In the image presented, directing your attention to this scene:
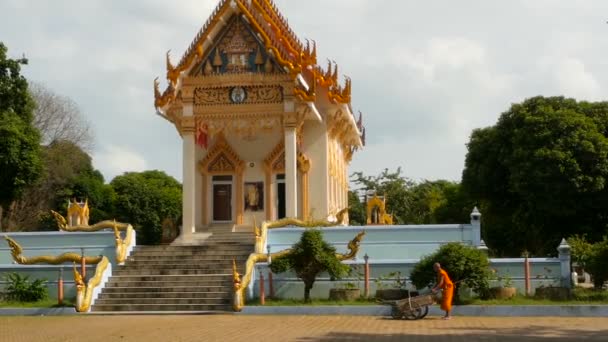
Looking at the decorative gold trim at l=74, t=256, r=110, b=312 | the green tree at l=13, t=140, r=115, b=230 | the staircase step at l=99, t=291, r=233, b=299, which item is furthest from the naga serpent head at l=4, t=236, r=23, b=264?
the green tree at l=13, t=140, r=115, b=230

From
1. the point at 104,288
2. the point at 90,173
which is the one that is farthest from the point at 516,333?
the point at 90,173

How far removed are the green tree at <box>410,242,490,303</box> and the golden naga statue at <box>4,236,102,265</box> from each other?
23.0 feet

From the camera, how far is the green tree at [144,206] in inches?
1634

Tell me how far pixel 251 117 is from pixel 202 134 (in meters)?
1.98

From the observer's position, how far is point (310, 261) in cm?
1541

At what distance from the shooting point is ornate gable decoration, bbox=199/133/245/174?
78.0 ft

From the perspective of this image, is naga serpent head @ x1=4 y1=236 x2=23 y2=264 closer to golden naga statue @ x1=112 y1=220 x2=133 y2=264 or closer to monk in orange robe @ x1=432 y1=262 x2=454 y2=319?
golden naga statue @ x1=112 y1=220 x2=133 y2=264

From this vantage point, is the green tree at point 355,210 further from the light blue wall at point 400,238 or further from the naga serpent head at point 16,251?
the naga serpent head at point 16,251

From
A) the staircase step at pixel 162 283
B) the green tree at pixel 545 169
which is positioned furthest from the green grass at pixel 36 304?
the green tree at pixel 545 169

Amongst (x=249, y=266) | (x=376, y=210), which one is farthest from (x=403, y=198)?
(x=249, y=266)

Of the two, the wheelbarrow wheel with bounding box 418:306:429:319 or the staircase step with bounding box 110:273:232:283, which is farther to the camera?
the staircase step with bounding box 110:273:232:283

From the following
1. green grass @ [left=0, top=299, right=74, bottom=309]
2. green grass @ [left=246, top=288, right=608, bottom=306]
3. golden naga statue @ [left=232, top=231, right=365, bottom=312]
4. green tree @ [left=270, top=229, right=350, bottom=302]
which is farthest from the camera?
green grass @ [left=0, top=299, right=74, bottom=309]

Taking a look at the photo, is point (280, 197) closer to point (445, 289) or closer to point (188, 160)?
point (188, 160)

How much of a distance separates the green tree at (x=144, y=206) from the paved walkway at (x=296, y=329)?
26.8 m
